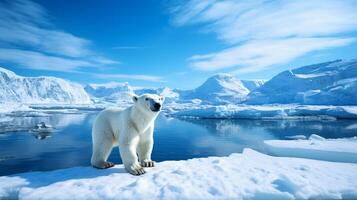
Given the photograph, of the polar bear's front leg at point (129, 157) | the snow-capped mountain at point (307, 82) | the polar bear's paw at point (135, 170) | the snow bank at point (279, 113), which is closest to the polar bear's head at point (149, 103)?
the polar bear's front leg at point (129, 157)

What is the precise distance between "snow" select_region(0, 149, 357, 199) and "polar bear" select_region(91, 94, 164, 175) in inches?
10.7

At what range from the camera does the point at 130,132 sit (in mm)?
4746

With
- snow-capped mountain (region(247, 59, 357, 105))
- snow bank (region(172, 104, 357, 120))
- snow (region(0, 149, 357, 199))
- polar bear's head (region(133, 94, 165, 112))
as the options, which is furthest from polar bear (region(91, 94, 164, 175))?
snow-capped mountain (region(247, 59, 357, 105))

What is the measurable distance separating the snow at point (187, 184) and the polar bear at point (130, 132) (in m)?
0.27

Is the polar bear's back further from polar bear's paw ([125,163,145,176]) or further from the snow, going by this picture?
polar bear's paw ([125,163,145,176])

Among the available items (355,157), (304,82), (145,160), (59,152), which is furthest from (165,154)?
(304,82)

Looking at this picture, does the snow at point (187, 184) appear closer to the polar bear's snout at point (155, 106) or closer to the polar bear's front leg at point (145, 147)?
the polar bear's front leg at point (145, 147)

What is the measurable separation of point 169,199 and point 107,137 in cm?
220

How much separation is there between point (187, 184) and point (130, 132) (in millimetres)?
1385

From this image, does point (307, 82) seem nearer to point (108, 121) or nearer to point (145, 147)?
point (145, 147)

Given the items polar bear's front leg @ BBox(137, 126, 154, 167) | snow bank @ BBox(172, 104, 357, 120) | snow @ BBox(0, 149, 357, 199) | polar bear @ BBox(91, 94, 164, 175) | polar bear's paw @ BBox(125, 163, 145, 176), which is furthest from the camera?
snow bank @ BBox(172, 104, 357, 120)

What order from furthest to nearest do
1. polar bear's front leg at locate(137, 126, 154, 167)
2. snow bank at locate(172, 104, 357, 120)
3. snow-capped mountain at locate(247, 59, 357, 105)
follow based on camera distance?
snow-capped mountain at locate(247, 59, 357, 105) < snow bank at locate(172, 104, 357, 120) < polar bear's front leg at locate(137, 126, 154, 167)

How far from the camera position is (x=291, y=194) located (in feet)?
12.9

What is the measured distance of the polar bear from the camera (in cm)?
465
